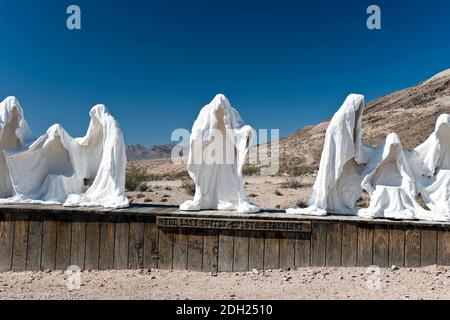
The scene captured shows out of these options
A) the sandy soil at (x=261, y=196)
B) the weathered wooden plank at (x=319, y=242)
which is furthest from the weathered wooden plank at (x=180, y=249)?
the sandy soil at (x=261, y=196)

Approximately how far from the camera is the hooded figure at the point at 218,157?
5.88m

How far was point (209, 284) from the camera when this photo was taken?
16.5ft

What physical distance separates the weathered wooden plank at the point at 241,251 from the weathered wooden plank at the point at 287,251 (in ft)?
1.66

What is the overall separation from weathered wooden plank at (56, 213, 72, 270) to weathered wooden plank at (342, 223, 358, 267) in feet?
13.5

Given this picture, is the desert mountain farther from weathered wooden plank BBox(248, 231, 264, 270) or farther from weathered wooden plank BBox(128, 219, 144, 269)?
weathered wooden plank BBox(128, 219, 144, 269)

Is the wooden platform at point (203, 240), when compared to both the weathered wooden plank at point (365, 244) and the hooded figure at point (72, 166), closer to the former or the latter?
the weathered wooden plank at point (365, 244)

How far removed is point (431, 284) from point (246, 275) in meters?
2.35

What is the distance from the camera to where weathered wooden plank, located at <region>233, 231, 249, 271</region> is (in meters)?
5.45

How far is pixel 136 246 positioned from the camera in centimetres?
561

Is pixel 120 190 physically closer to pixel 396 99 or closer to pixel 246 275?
pixel 246 275

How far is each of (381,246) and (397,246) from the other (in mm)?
211

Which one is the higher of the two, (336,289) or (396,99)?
(396,99)

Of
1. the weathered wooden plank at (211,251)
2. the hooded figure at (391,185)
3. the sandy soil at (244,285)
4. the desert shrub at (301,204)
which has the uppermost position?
the hooded figure at (391,185)

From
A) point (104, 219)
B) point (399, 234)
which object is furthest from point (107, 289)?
point (399, 234)
